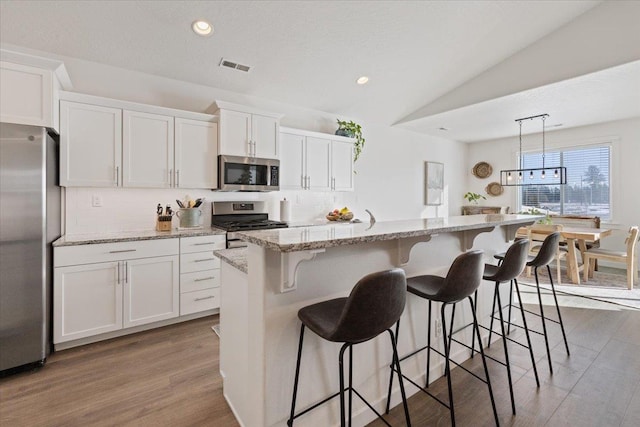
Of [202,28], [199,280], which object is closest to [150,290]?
[199,280]

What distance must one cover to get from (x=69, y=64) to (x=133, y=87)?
21.2 inches

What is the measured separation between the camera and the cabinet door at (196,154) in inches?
124

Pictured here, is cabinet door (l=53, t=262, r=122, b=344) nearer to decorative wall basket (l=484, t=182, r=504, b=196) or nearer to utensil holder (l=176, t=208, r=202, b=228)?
utensil holder (l=176, t=208, r=202, b=228)

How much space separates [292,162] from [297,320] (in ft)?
9.30

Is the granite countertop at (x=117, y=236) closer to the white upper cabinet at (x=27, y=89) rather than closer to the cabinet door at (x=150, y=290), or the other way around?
the cabinet door at (x=150, y=290)

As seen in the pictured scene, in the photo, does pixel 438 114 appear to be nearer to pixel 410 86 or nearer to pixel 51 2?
pixel 410 86

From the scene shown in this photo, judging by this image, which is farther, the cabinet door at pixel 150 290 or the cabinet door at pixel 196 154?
the cabinet door at pixel 196 154

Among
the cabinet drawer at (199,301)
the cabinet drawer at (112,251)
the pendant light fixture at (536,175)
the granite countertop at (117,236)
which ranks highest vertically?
the pendant light fixture at (536,175)

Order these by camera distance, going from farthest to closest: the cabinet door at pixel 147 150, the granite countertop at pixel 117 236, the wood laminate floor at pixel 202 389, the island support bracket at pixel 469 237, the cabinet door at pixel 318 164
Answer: the cabinet door at pixel 318 164, the cabinet door at pixel 147 150, the granite countertop at pixel 117 236, the island support bracket at pixel 469 237, the wood laminate floor at pixel 202 389

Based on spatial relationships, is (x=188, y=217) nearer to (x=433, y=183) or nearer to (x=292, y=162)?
(x=292, y=162)

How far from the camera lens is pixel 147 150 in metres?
2.98

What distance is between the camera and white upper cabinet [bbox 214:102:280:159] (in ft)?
10.9

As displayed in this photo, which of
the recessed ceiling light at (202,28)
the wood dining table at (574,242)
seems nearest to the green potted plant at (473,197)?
the wood dining table at (574,242)

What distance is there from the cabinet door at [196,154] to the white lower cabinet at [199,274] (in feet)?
2.21
